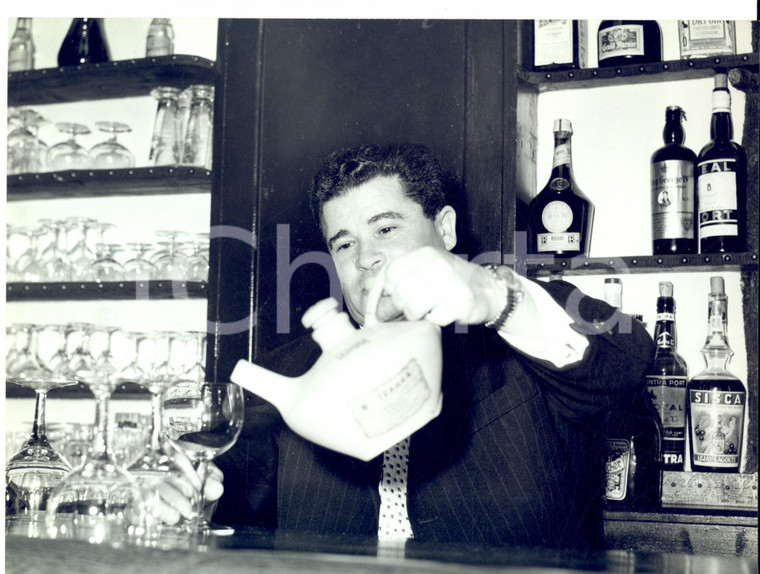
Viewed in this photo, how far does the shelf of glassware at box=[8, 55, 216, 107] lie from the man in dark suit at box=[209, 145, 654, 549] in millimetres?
622

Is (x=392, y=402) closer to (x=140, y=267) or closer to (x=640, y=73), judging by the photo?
(x=640, y=73)

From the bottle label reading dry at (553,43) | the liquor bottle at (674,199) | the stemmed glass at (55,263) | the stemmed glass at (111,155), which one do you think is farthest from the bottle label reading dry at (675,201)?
the stemmed glass at (55,263)

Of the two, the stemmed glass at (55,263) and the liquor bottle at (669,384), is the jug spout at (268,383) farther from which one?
the stemmed glass at (55,263)

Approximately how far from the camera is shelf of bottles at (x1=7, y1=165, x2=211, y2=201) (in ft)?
6.51

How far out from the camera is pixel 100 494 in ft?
2.99

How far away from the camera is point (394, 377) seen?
67 cm

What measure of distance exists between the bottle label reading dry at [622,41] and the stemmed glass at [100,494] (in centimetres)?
123

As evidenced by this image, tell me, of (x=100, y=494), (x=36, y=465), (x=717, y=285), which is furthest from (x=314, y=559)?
(x=717, y=285)

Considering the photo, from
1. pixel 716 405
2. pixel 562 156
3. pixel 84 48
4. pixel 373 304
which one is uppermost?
pixel 84 48

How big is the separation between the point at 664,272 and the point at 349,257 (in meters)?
0.70

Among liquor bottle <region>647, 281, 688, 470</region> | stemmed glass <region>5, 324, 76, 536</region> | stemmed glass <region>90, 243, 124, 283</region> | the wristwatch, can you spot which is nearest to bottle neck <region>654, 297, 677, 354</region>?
liquor bottle <region>647, 281, 688, 470</region>

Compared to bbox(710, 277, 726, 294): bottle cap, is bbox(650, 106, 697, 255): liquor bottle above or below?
above

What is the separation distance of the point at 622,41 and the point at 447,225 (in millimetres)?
541

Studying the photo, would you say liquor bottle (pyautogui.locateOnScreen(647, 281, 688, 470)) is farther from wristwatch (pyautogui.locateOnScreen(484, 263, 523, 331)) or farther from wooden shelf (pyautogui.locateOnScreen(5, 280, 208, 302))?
wooden shelf (pyautogui.locateOnScreen(5, 280, 208, 302))
